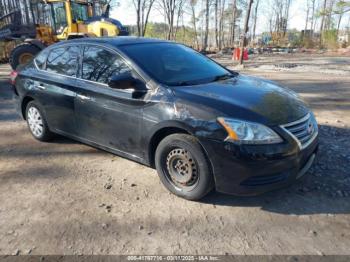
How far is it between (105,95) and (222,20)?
44.5 meters

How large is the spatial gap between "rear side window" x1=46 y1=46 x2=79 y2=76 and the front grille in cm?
288

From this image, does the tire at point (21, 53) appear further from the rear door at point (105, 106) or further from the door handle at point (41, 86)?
the rear door at point (105, 106)

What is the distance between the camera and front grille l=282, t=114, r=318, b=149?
3.00 m

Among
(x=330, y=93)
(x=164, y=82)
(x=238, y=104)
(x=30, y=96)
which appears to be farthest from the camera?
(x=330, y=93)

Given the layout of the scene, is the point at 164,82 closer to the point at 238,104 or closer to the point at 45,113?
the point at 238,104

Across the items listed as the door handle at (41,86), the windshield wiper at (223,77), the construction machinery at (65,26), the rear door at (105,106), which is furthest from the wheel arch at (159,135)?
the construction machinery at (65,26)

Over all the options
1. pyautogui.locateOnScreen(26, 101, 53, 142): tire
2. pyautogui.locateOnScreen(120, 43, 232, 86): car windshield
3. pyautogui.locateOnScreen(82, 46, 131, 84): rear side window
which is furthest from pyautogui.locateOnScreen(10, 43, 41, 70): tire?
pyautogui.locateOnScreen(120, 43, 232, 86): car windshield

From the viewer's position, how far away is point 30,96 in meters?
4.88

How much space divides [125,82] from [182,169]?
3.75ft

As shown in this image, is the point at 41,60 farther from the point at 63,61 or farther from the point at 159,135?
the point at 159,135

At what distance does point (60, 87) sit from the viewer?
4.30 metres

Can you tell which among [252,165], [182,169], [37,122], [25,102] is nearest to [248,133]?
[252,165]

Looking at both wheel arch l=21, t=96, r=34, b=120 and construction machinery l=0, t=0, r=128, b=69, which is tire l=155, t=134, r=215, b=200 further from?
construction machinery l=0, t=0, r=128, b=69

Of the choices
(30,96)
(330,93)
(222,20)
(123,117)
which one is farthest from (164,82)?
(222,20)
